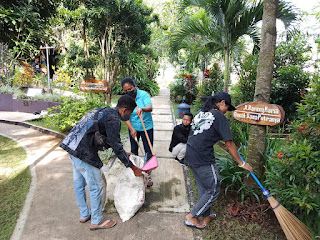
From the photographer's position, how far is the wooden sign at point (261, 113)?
2.82m

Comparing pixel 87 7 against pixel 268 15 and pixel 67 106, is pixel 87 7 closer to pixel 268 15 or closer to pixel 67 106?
pixel 67 106

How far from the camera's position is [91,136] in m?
2.58

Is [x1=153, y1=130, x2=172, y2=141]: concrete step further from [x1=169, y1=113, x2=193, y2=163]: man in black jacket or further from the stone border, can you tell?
[x1=169, y1=113, x2=193, y2=163]: man in black jacket

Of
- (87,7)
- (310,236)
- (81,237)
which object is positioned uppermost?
(87,7)

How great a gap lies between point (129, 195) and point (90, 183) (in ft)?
1.86

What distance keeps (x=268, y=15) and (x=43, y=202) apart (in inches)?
158

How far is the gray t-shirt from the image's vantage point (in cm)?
248

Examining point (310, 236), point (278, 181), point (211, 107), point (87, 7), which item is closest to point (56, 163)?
point (211, 107)

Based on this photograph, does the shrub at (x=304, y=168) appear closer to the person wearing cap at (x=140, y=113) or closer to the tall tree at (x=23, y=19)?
the person wearing cap at (x=140, y=113)

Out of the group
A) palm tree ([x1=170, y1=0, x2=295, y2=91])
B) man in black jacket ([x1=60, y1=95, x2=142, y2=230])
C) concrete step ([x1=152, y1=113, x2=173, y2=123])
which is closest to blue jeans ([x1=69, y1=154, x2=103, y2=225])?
man in black jacket ([x1=60, y1=95, x2=142, y2=230])

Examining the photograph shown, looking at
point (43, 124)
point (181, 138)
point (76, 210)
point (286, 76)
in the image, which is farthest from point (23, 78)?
point (286, 76)

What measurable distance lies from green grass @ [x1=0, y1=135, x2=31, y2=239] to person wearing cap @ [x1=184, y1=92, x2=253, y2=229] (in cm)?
230

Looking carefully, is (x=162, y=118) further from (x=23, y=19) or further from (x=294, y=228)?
(x=294, y=228)

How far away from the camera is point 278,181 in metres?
2.59
